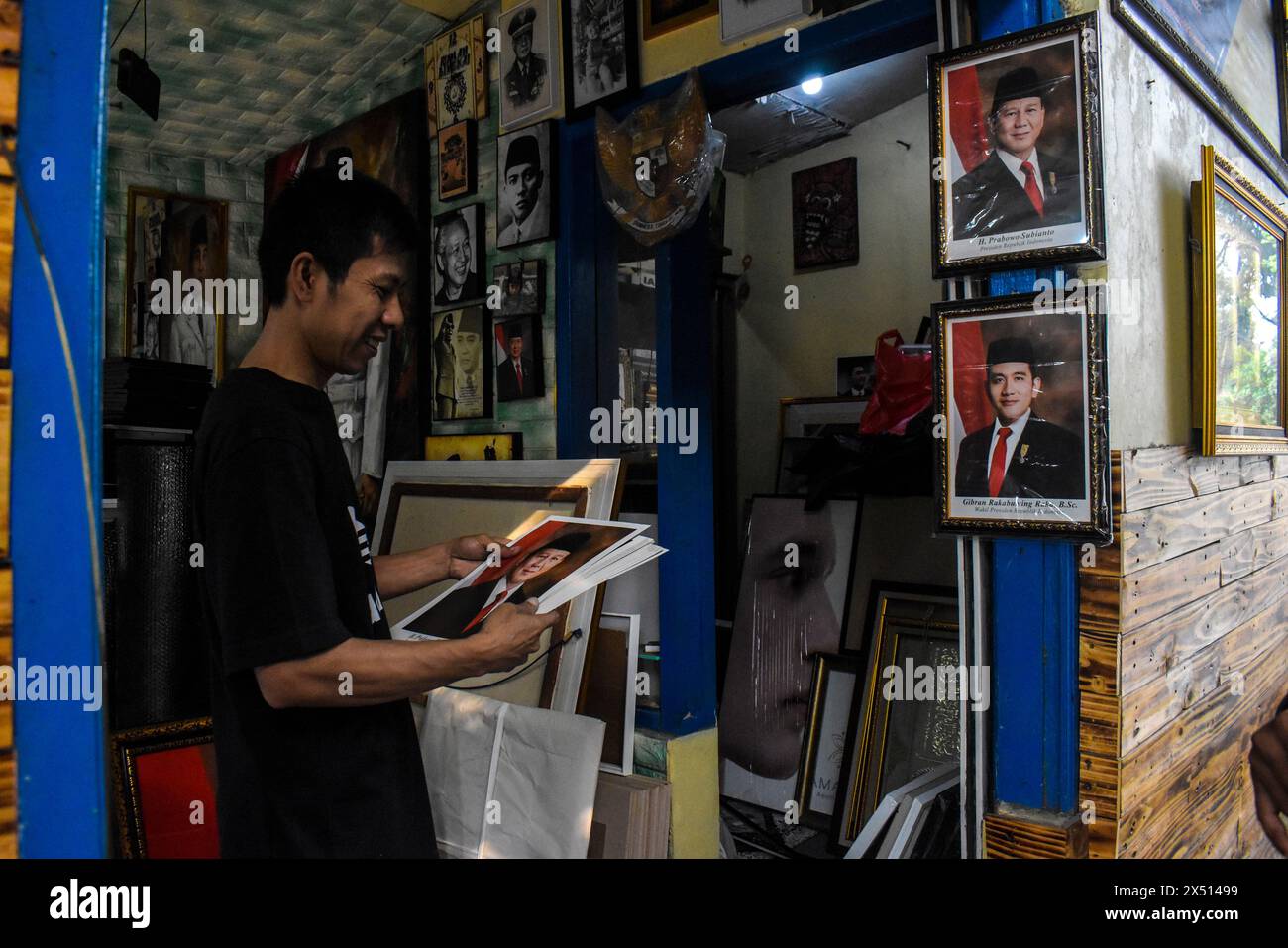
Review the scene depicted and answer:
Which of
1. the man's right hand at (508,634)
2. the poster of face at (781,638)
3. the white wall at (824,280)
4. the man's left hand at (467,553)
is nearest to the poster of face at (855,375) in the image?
the white wall at (824,280)

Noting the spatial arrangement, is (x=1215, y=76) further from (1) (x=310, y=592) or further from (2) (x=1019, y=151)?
(1) (x=310, y=592)

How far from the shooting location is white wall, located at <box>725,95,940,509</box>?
4.25 meters

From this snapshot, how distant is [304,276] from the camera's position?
1460 millimetres

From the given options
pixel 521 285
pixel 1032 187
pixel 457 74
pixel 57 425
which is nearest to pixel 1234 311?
pixel 1032 187

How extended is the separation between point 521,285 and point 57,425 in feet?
7.42


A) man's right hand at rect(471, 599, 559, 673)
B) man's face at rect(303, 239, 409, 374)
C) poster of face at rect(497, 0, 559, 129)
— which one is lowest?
man's right hand at rect(471, 599, 559, 673)

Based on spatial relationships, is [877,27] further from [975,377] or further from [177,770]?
[177,770]

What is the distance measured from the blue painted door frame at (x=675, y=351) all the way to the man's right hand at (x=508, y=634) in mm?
1150

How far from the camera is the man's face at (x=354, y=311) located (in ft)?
4.79

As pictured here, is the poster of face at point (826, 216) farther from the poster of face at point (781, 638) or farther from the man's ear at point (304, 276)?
the man's ear at point (304, 276)

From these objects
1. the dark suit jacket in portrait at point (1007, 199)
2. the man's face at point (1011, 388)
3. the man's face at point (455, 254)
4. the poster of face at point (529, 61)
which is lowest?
the man's face at point (1011, 388)

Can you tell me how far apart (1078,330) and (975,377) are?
8.1 inches

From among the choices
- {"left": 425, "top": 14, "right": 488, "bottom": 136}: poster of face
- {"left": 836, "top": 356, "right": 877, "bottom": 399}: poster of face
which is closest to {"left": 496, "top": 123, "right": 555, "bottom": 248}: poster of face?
{"left": 425, "top": 14, "right": 488, "bottom": 136}: poster of face

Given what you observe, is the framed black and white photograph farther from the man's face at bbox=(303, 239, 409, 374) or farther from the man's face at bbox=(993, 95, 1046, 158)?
the man's face at bbox=(303, 239, 409, 374)
